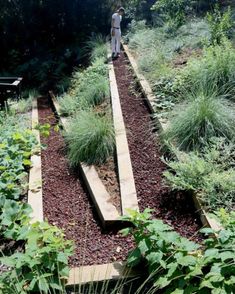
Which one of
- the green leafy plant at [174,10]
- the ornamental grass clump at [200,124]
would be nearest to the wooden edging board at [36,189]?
the ornamental grass clump at [200,124]

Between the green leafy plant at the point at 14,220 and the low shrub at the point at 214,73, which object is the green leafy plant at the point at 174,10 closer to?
the low shrub at the point at 214,73

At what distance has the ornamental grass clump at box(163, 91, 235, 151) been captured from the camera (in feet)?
13.8

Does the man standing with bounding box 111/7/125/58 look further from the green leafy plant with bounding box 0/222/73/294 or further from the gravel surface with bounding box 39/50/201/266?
the green leafy plant with bounding box 0/222/73/294

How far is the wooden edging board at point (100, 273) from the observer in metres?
2.67

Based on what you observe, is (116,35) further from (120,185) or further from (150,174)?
(120,185)

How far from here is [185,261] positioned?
234 cm

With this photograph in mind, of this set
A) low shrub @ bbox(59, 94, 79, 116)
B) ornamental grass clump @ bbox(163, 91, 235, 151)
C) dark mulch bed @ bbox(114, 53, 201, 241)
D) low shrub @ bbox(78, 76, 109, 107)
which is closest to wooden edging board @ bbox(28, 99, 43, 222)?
dark mulch bed @ bbox(114, 53, 201, 241)

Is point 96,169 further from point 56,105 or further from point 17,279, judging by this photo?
point 56,105

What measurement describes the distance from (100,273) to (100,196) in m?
1.12

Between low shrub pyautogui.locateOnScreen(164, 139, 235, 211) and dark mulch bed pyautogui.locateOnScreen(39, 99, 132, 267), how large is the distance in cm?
78

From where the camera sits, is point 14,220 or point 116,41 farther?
point 116,41

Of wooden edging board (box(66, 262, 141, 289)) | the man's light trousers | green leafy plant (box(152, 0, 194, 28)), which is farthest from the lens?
green leafy plant (box(152, 0, 194, 28))

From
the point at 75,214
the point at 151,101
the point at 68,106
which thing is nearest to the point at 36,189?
the point at 75,214

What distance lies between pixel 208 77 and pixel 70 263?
348 cm
